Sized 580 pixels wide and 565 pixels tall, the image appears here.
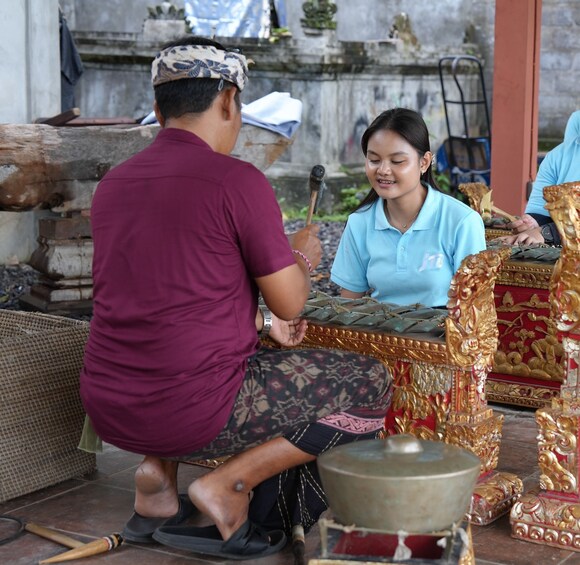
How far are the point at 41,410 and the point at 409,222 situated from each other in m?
1.48

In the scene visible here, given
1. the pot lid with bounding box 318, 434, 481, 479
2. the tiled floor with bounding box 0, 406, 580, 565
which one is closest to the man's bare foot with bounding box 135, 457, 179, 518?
the tiled floor with bounding box 0, 406, 580, 565

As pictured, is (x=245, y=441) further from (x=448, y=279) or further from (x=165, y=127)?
(x=448, y=279)

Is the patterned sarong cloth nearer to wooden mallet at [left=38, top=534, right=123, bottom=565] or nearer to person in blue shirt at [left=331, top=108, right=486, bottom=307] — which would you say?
wooden mallet at [left=38, top=534, right=123, bottom=565]

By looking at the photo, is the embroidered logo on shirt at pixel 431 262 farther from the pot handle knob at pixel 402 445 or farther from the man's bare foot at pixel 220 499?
the pot handle knob at pixel 402 445

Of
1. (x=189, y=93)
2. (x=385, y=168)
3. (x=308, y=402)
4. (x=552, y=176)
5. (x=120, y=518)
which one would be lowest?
(x=120, y=518)

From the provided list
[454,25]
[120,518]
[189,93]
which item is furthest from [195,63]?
[454,25]

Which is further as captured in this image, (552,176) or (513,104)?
(513,104)

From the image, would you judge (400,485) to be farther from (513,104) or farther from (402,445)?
(513,104)

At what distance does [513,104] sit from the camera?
6.98m

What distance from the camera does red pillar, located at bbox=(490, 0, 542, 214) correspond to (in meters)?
6.88

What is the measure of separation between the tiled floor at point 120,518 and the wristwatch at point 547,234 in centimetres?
108

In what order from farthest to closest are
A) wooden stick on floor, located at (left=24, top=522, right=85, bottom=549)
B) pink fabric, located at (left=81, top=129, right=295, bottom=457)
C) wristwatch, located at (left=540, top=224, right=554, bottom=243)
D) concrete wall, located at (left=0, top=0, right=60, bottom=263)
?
concrete wall, located at (left=0, top=0, right=60, bottom=263)
wristwatch, located at (left=540, top=224, right=554, bottom=243)
wooden stick on floor, located at (left=24, top=522, right=85, bottom=549)
pink fabric, located at (left=81, top=129, right=295, bottom=457)

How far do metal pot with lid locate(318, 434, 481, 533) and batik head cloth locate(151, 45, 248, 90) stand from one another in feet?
3.70

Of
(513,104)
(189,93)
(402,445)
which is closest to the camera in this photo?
(402,445)
